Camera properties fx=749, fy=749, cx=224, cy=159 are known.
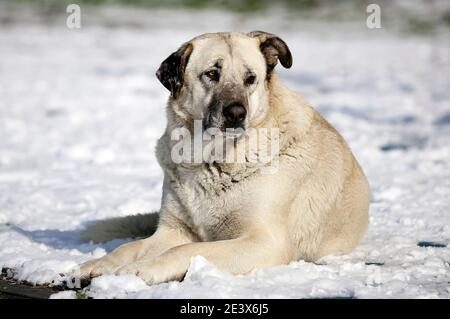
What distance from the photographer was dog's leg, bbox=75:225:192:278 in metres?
4.73

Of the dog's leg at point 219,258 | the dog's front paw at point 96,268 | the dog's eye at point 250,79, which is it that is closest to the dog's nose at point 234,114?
the dog's eye at point 250,79

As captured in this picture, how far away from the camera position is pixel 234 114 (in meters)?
4.82

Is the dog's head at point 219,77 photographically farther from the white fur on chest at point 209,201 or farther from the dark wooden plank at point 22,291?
the dark wooden plank at point 22,291

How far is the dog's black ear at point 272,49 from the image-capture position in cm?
522

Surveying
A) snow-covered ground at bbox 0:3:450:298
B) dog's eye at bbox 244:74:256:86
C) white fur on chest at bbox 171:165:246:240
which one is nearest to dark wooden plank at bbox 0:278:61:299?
snow-covered ground at bbox 0:3:450:298

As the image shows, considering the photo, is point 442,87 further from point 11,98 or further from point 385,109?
point 11,98

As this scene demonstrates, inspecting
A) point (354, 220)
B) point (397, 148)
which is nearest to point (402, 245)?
point (354, 220)

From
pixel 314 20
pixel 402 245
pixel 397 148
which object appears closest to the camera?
pixel 402 245

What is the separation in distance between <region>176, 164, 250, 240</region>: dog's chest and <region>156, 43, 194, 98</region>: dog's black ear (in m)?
0.59

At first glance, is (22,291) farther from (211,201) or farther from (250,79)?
(250,79)

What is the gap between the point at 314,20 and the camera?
33500 mm

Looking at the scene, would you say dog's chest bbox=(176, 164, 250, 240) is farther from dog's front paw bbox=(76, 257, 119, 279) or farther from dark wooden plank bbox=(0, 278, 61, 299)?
dark wooden plank bbox=(0, 278, 61, 299)

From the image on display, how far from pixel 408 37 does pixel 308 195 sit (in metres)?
22.4

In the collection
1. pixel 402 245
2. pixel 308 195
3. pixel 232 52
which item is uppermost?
pixel 232 52
